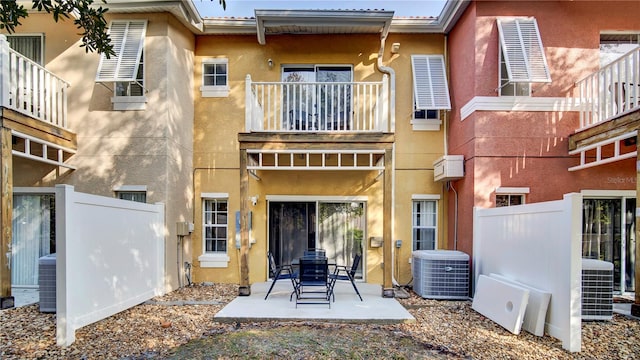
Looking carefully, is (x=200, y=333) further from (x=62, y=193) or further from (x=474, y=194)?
(x=474, y=194)

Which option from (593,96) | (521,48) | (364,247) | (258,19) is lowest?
(364,247)

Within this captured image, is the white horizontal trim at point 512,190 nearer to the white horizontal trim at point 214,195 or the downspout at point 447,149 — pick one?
the downspout at point 447,149

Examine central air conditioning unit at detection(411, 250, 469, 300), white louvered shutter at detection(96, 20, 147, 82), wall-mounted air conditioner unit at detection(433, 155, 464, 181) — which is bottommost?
central air conditioning unit at detection(411, 250, 469, 300)

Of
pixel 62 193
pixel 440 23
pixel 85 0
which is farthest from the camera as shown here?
pixel 440 23

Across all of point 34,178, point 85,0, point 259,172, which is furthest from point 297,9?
point 34,178

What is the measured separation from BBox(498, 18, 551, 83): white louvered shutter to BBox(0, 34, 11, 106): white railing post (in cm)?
948

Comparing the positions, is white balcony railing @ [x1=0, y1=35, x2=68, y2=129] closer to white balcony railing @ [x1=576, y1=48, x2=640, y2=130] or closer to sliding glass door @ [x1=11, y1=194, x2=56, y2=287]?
sliding glass door @ [x1=11, y1=194, x2=56, y2=287]

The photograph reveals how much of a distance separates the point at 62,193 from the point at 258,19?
538 centimetres

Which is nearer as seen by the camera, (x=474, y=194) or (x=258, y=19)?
(x=474, y=194)

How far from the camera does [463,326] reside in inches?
222

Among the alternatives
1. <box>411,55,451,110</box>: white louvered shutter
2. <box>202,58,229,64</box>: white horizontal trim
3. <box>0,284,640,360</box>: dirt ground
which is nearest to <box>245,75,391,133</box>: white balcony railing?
<box>411,55,451,110</box>: white louvered shutter

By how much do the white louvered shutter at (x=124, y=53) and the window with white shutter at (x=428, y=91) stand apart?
646 centimetres

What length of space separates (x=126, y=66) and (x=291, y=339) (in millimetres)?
6688

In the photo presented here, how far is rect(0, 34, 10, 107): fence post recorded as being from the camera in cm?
619
